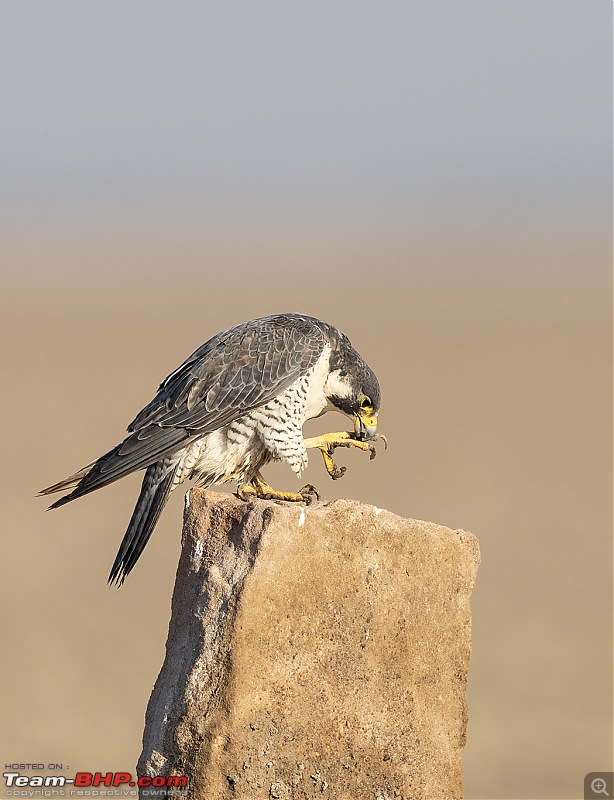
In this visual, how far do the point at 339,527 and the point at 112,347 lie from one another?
3130 cm

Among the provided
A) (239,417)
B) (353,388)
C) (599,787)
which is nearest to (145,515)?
(239,417)

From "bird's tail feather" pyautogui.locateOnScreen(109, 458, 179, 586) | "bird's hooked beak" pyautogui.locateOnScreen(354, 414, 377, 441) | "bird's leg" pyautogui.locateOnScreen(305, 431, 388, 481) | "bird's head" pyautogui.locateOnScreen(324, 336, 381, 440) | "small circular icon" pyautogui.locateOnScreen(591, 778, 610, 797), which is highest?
"bird's head" pyautogui.locateOnScreen(324, 336, 381, 440)

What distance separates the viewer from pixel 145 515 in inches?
266

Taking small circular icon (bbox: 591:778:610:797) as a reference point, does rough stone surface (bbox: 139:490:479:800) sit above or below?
above

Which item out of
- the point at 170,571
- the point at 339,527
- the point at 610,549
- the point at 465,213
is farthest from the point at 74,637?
the point at 465,213

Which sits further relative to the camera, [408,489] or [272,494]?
[408,489]

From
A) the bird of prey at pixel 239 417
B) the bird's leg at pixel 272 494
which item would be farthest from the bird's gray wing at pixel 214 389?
the bird's leg at pixel 272 494

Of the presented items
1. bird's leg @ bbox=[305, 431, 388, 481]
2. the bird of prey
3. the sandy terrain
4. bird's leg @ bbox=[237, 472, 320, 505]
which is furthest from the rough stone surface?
the sandy terrain

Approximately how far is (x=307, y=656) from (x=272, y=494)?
1.30 metres

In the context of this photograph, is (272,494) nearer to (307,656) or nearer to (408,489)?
(307,656)

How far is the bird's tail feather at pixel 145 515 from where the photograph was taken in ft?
A: 21.9

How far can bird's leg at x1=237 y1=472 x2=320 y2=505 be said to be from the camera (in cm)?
671

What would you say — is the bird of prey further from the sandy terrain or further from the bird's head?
the sandy terrain

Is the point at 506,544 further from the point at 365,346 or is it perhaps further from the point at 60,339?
the point at 60,339
